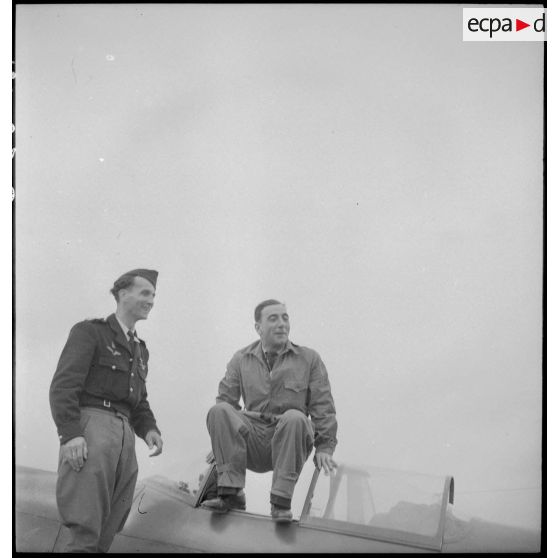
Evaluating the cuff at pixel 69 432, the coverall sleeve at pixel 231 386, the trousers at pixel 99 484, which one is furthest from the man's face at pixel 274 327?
the cuff at pixel 69 432

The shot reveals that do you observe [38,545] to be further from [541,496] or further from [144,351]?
[541,496]

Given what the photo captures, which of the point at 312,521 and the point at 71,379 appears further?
the point at 71,379

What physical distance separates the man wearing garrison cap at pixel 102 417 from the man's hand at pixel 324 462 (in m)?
0.79

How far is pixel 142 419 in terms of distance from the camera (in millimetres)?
3646

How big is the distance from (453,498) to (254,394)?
107 cm

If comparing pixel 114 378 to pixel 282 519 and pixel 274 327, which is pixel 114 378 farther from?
pixel 282 519

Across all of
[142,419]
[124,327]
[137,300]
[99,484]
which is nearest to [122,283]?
[137,300]

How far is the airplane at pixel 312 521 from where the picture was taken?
3.20 m

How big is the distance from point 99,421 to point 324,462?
107 cm

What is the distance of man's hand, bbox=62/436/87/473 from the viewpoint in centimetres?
329

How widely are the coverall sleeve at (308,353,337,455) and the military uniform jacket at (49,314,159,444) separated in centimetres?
79

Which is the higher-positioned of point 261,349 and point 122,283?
point 122,283

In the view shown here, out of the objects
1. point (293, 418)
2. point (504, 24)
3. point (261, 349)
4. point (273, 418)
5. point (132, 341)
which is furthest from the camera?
point (504, 24)

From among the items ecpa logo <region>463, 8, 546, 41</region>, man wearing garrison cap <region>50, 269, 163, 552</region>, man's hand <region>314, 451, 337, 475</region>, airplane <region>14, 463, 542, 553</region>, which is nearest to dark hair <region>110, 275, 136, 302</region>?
man wearing garrison cap <region>50, 269, 163, 552</region>
